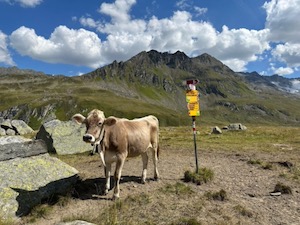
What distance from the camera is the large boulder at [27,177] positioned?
12625 millimetres

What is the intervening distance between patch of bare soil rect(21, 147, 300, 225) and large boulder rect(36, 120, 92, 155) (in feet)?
26.2

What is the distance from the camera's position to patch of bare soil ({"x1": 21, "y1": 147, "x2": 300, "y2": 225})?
11.4 m

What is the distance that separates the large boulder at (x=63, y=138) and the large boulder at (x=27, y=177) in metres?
12.3

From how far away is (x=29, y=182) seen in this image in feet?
45.7

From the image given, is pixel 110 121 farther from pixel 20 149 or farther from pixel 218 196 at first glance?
pixel 218 196

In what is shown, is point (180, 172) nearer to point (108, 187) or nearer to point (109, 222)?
point (108, 187)

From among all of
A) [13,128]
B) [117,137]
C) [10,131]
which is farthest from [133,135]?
[13,128]

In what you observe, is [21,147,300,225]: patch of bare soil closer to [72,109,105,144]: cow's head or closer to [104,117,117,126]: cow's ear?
[72,109,105,144]: cow's head

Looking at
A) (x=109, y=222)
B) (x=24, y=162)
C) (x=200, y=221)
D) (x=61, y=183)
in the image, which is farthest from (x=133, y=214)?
(x=24, y=162)

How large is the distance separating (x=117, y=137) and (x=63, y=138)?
1680 cm

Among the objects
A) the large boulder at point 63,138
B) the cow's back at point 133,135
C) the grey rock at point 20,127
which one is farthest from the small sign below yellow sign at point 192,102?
the grey rock at point 20,127

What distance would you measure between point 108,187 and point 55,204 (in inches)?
97.5

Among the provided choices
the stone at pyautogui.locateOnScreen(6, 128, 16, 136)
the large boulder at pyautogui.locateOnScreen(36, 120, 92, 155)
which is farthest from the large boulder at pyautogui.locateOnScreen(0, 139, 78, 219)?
the stone at pyautogui.locateOnScreen(6, 128, 16, 136)

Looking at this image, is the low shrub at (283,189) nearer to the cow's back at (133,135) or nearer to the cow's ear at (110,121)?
the cow's back at (133,135)
